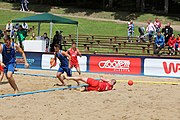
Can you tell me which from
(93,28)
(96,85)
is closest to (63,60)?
(96,85)

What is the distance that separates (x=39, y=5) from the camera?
169ft

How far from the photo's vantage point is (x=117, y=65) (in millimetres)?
18328

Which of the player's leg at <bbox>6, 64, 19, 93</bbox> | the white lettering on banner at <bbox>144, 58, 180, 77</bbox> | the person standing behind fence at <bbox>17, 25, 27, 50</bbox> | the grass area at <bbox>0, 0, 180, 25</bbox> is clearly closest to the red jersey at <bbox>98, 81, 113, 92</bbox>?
the player's leg at <bbox>6, 64, 19, 93</bbox>

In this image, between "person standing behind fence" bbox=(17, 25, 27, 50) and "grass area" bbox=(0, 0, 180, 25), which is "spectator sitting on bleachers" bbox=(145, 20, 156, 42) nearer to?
"person standing behind fence" bbox=(17, 25, 27, 50)

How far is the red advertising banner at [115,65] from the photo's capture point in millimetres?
18109

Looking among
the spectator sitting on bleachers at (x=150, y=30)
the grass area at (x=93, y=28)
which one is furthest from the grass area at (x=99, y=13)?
the spectator sitting on bleachers at (x=150, y=30)

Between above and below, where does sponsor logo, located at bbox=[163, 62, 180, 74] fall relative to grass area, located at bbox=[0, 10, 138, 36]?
below

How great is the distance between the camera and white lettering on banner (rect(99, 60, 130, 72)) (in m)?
18.2

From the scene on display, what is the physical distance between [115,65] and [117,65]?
0.30ft

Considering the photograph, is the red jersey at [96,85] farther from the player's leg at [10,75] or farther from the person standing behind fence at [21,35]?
the person standing behind fence at [21,35]

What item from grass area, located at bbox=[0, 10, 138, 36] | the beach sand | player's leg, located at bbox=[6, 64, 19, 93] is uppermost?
grass area, located at bbox=[0, 10, 138, 36]

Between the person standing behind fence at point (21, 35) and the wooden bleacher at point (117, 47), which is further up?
the person standing behind fence at point (21, 35)

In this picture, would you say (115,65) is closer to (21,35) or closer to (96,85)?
(96,85)

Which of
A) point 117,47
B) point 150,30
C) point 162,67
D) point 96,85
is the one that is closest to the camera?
point 96,85
